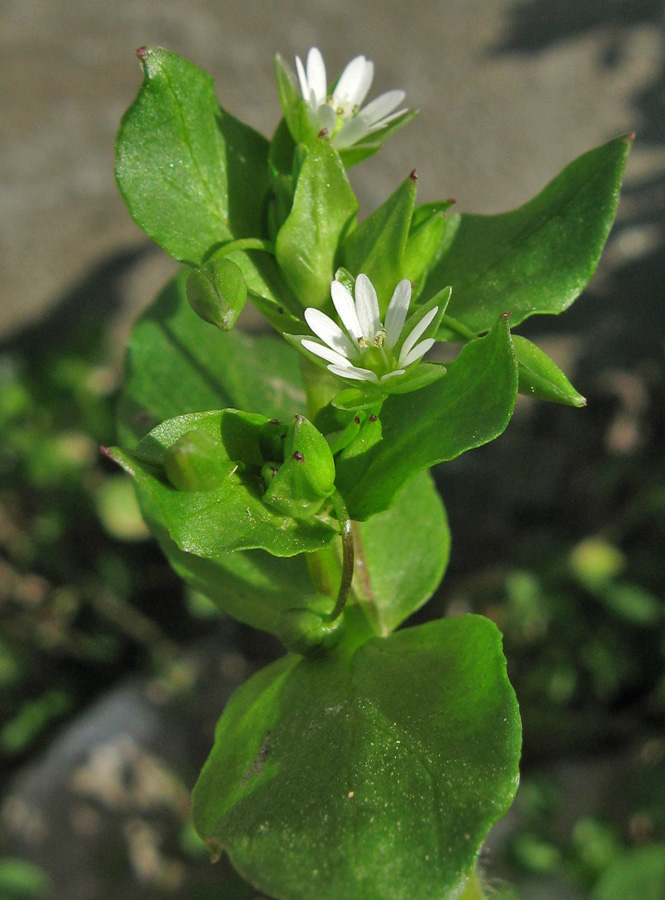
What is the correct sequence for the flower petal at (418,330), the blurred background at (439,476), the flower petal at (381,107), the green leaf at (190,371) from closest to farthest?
the flower petal at (418,330) → the flower petal at (381,107) → the green leaf at (190,371) → the blurred background at (439,476)

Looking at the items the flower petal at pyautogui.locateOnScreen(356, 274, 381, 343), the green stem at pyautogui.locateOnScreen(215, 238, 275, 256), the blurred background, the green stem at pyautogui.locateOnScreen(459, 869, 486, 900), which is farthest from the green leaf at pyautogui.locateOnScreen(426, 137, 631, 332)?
the blurred background

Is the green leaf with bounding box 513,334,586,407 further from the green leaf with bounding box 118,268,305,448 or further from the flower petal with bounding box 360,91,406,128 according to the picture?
the green leaf with bounding box 118,268,305,448

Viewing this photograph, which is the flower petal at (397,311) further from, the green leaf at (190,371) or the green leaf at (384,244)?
the green leaf at (190,371)

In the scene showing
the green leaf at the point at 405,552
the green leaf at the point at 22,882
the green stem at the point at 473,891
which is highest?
the green leaf at the point at 405,552

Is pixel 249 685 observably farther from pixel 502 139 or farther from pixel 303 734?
pixel 502 139

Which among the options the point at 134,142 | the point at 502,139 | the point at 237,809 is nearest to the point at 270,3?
the point at 502,139

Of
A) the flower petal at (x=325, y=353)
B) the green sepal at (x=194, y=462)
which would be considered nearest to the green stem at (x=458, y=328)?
the flower petal at (x=325, y=353)
